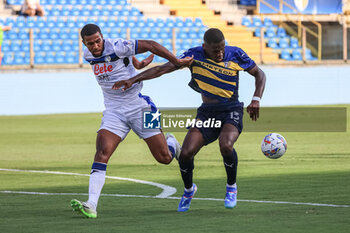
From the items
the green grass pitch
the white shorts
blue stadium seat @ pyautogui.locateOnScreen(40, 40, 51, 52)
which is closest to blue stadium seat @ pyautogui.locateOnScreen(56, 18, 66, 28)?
blue stadium seat @ pyautogui.locateOnScreen(40, 40, 51, 52)

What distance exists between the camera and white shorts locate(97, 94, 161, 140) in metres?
8.84

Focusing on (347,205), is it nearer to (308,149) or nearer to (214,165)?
(214,165)

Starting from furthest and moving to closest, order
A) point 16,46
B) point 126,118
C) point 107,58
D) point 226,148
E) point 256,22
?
point 256,22, point 16,46, point 126,118, point 107,58, point 226,148

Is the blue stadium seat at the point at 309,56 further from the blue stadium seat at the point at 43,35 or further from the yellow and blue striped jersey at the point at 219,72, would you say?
the yellow and blue striped jersey at the point at 219,72

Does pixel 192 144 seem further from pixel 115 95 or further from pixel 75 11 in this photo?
pixel 75 11

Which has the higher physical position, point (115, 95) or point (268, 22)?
point (115, 95)

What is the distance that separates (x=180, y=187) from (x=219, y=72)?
8.03 ft

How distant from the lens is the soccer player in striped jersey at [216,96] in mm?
8656

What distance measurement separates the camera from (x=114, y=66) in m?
8.82

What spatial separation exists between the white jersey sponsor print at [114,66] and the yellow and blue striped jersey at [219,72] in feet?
2.08

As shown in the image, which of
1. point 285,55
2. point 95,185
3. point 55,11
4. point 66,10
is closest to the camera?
point 95,185

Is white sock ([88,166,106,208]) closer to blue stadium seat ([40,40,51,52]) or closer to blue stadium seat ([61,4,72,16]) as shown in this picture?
blue stadium seat ([40,40,51,52])

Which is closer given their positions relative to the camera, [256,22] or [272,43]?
[272,43]

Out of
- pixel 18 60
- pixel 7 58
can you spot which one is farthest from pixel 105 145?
pixel 18 60
